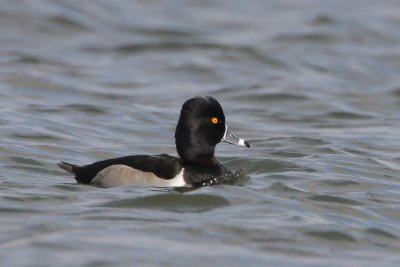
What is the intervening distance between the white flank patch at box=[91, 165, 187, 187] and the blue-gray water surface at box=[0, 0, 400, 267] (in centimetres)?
10

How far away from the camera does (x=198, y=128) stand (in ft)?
35.7

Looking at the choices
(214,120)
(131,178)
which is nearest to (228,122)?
(214,120)

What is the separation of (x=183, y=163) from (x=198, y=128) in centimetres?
36

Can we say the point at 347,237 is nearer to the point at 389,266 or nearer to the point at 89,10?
the point at 389,266

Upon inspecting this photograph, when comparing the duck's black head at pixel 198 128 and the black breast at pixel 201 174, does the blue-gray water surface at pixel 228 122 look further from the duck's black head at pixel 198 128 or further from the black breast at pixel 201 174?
the duck's black head at pixel 198 128

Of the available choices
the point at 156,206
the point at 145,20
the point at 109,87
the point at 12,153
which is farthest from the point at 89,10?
the point at 156,206

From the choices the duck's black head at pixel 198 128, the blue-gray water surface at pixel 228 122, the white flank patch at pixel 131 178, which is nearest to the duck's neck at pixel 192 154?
the duck's black head at pixel 198 128

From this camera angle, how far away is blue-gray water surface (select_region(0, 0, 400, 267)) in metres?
8.84

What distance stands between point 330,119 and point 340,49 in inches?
258

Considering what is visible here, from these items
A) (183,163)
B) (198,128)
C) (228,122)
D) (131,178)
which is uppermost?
(228,122)

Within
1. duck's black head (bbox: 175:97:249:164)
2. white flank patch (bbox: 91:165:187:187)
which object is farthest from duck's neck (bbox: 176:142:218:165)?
white flank patch (bbox: 91:165:187:187)

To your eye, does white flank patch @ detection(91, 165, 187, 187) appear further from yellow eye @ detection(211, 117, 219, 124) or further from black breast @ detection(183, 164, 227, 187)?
yellow eye @ detection(211, 117, 219, 124)

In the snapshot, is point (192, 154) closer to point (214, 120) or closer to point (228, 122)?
point (214, 120)

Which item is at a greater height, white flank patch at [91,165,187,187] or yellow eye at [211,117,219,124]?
yellow eye at [211,117,219,124]
